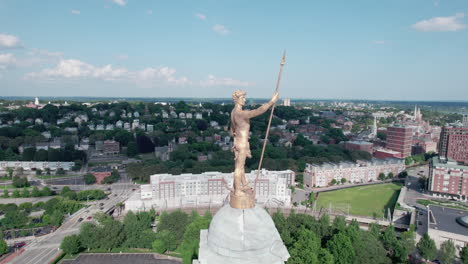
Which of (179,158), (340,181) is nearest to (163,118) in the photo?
(179,158)

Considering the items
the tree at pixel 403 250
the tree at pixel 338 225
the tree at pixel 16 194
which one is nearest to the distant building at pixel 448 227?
the tree at pixel 403 250

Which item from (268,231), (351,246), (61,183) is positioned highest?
(268,231)

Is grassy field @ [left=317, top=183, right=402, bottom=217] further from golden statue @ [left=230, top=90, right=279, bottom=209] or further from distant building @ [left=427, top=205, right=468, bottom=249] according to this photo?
golden statue @ [left=230, top=90, right=279, bottom=209]

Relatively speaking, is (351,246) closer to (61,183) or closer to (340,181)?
(340,181)

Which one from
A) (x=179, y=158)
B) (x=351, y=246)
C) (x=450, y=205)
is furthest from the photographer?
(x=179, y=158)

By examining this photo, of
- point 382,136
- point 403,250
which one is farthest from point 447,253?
point 382,136

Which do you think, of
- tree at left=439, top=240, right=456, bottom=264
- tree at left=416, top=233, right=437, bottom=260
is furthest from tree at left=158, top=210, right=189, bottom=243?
tree at left=439, top=240, right=456, bottom=264
